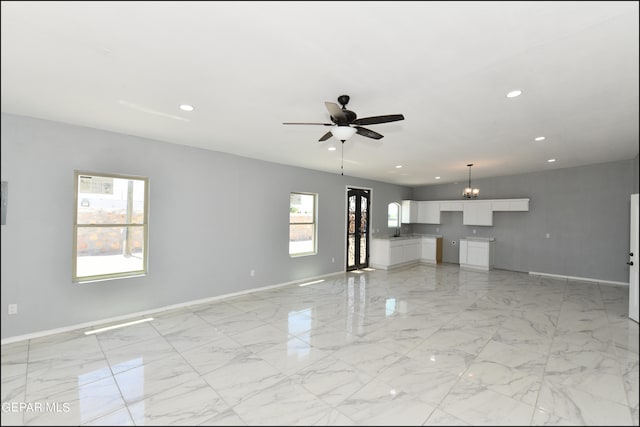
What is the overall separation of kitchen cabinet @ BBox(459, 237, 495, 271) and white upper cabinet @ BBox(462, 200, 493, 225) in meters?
0.50

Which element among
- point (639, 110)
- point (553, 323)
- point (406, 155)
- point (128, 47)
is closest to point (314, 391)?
point (639, 110)

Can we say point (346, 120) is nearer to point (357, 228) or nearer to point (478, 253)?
point (357, 228)

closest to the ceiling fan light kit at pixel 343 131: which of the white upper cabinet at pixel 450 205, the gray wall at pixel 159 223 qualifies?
the gray wall at pixel 159 223

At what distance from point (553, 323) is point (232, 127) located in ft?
16.8

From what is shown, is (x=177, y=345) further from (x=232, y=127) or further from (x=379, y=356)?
(x=232, y=127)

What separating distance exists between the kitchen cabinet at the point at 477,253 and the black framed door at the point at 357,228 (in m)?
2.85

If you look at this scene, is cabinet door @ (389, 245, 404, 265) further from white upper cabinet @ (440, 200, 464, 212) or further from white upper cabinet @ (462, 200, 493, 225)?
white upper cabinet @ (462, 200, 493, 225)

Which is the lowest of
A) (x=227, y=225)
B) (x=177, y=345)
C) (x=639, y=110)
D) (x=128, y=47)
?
(x=177, y=345)

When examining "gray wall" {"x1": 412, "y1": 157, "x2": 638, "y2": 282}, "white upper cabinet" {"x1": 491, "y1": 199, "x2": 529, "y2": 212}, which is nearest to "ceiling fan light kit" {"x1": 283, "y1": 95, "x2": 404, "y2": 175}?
"gray wall" {"x1": 412, "y1": 157, "x2": 638, "y2": 282}

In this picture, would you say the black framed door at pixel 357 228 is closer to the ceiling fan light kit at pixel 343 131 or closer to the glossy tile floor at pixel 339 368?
the glossy tile floor at pixel 339 368

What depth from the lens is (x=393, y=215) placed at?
9.30m

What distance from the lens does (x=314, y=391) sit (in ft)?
7.73

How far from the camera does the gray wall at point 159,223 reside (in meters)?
1.66

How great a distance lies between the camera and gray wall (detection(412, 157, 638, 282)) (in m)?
1.88
